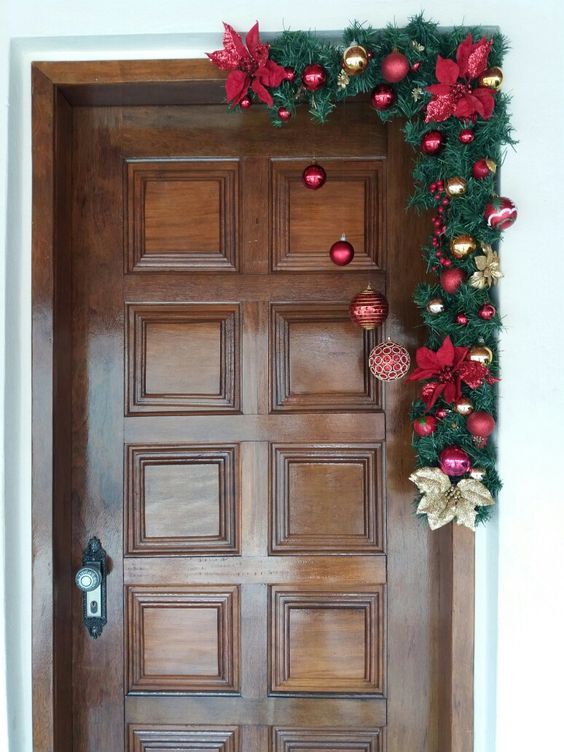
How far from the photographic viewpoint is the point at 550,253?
4.43ft

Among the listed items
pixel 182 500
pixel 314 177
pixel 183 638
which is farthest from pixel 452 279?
pixel 183 638

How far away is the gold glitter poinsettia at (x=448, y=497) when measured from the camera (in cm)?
132

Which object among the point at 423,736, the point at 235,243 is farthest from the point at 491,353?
the point at 423,736

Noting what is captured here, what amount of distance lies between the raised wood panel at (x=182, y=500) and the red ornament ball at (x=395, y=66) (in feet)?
2.95

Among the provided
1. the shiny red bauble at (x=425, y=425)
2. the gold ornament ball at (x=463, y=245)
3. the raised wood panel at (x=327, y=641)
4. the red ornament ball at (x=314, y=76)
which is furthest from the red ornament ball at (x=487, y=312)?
the raised wood panel at (x=327, y=641)

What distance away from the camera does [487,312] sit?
131 cm

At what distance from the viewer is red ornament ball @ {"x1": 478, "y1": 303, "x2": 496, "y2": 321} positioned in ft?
4.29

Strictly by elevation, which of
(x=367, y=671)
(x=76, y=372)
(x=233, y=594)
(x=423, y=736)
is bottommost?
(x=423, y=736)

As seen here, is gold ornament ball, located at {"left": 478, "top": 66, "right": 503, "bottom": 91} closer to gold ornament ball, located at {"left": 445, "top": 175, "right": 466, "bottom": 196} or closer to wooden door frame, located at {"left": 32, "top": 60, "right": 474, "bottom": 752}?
gold ornament ball, located at {"left": 445, "top": 175, "right": 466, "bottom": 196}

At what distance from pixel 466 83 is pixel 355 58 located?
232 mm

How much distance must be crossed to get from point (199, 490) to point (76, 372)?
42cm

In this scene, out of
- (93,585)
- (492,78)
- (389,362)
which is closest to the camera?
(492,78)

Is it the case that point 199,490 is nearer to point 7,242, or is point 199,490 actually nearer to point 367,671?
point 367,671

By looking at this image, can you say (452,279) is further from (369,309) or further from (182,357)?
(182,357)
